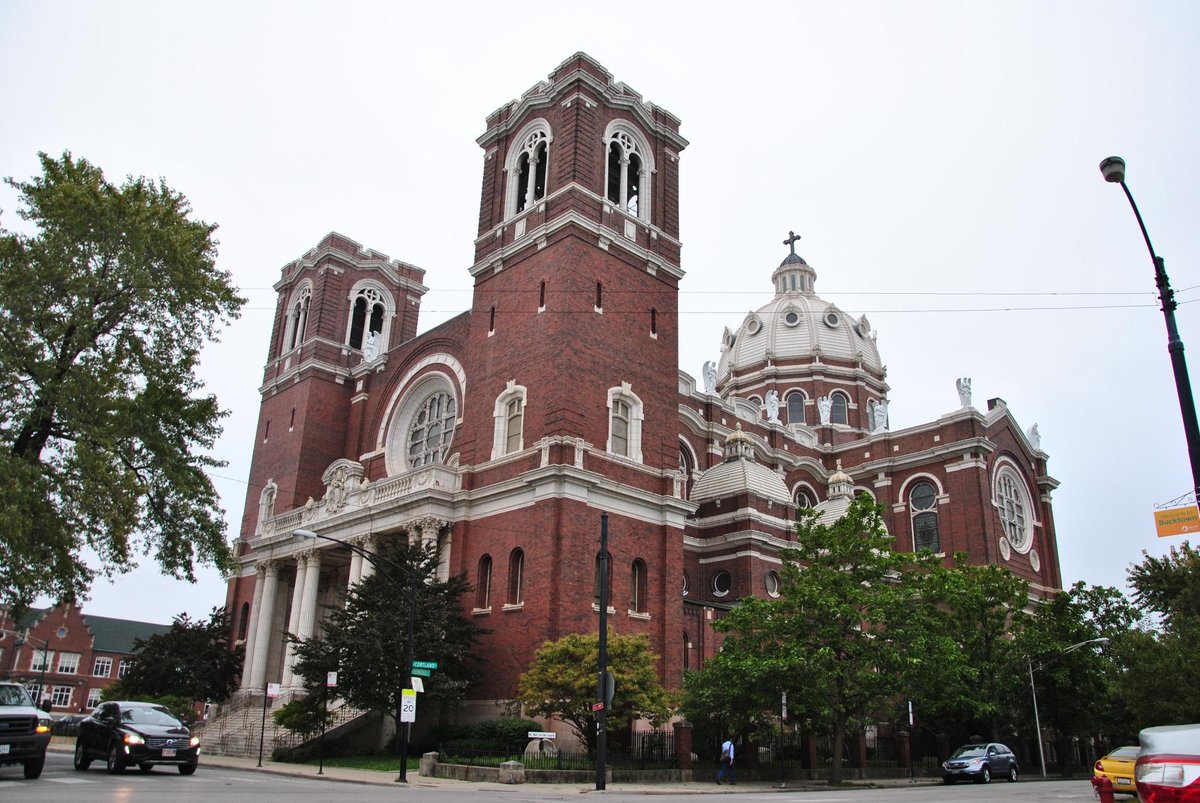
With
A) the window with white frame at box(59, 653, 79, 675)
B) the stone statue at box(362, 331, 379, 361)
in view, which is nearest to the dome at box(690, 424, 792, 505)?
the stone statue at box(362, 331, 379, 361)

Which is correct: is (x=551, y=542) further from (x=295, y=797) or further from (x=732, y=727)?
(x=295, y=797)

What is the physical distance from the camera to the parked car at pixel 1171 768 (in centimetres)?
946

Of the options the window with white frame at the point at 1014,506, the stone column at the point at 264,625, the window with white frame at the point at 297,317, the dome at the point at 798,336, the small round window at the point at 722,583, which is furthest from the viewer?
the dome at the point at 798,336

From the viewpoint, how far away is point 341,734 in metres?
32.6

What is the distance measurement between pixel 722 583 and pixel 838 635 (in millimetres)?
14922

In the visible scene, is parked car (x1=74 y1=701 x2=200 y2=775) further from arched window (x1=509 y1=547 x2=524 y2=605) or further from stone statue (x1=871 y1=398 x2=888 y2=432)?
stone statue (x1=871 y1=398 x2=888 y2=432)

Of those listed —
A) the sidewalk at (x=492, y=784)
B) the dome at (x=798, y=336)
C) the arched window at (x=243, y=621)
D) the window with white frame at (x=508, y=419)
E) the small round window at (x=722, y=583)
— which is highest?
the dome at (x=798, y=336)

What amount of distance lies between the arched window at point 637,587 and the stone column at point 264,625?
700 inches

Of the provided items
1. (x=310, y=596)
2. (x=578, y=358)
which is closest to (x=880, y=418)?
(x=578, y=358)

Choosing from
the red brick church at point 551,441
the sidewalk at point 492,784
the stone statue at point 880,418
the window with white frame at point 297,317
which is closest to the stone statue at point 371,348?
the red brick church at point 551,441

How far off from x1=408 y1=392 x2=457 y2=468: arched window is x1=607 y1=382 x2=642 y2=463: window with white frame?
8990mm

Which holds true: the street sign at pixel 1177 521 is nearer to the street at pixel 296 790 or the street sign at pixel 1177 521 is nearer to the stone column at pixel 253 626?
the street at pixel 296 790

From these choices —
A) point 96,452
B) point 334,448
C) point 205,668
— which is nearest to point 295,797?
point 96,452

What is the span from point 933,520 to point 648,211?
2848 cm
